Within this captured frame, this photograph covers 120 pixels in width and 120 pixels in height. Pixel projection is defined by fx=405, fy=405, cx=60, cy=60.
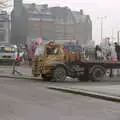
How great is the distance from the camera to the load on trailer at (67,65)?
80.4 feet

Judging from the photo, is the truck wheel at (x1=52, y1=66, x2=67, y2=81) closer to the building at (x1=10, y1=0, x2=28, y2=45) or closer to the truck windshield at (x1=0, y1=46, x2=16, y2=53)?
the truck windshield at (x1=0, y1=46, x2=16, y2=53)

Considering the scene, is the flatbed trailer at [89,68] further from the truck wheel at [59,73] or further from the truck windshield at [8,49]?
the truck windshield at [8,49]

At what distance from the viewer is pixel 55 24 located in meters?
123

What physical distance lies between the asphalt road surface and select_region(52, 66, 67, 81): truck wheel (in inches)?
314

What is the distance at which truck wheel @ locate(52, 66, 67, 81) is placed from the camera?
24453 mm

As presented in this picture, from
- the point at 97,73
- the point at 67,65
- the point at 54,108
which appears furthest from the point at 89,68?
the point at 54,108

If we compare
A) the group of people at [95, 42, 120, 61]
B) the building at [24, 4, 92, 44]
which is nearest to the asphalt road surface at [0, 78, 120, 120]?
the group of people at [95, 42, 120, 61]

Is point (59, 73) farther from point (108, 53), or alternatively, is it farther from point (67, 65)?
point (108, 53)

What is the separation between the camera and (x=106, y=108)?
12.9m

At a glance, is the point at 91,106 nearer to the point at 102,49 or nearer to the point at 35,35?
the point at 102,49

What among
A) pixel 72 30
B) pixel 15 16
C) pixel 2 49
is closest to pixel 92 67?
pixel 2 49

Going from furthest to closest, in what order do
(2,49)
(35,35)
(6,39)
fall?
(35,35) → (6,39) → (2,49)

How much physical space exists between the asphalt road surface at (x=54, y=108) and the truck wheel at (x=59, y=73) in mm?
7963

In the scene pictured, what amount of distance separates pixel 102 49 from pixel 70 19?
98.8 meters
